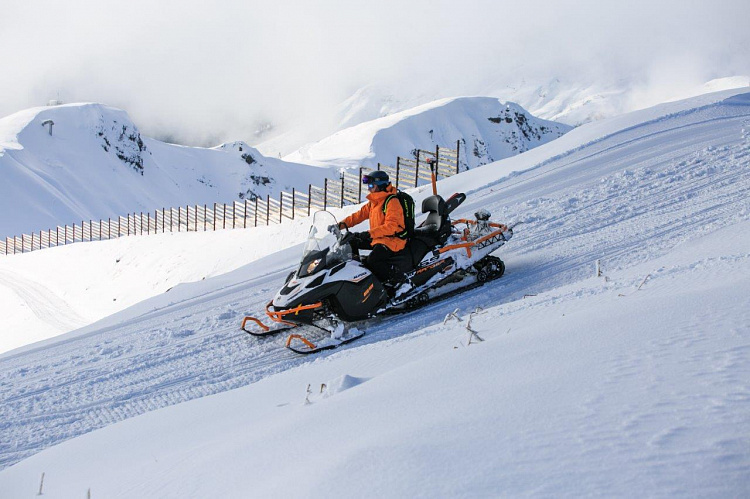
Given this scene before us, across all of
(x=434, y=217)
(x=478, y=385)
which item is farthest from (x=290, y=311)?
(x=478, y=385)

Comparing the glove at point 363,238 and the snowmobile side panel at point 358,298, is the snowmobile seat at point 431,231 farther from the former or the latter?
the snowmobile side panel at point 358,298

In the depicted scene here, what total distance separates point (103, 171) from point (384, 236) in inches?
2767

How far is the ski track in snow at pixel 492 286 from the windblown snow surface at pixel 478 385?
0.11 ft

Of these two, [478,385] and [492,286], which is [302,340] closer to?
[492,286]

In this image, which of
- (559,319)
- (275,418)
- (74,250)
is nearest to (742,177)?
(559,319)

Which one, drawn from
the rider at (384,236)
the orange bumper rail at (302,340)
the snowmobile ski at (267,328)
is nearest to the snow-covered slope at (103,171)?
the snowmobile ski at (267,328)

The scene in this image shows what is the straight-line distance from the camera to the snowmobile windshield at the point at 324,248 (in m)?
6.48

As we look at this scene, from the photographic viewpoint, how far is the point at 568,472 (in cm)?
192

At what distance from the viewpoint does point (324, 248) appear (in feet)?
21.5

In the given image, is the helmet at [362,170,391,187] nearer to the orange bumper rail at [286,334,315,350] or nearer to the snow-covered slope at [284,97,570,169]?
the orange bumper rail at [286,334,315,350]

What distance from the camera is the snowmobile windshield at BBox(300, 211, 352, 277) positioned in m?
6.48

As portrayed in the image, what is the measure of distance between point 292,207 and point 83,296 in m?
7.78

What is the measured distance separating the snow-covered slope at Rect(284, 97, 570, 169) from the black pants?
199 ft

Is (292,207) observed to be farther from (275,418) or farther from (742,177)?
(275,418)
